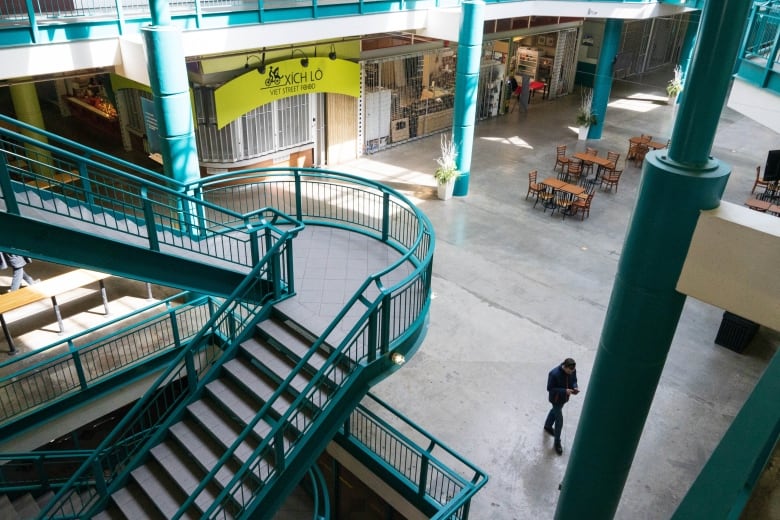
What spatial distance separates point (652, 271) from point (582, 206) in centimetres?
1293

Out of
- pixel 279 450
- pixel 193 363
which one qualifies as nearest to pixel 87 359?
pixel 193 363

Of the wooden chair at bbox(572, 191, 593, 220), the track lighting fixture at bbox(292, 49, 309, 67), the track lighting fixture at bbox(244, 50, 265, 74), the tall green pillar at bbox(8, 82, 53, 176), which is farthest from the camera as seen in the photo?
the track lighting fixture at bbox(292, 49, 309, 67)

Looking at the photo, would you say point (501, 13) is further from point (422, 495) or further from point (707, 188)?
point (707, 188)

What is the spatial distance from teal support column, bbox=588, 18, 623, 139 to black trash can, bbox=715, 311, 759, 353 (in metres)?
12.8

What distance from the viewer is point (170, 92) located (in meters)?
10.1

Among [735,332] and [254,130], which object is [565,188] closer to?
[735,332]

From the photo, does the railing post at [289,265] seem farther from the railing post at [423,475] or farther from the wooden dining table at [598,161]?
the wooden dining table at [598,161]

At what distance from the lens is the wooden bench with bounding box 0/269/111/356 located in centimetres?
1030

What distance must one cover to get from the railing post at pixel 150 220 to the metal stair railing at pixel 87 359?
2.60 metres

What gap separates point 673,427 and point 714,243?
6999mm

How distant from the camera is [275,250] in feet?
24.7

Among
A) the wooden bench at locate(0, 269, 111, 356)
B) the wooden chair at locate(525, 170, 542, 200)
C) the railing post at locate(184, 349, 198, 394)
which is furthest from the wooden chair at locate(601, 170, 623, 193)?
the railing post at locate(184, 349, 198, 394)

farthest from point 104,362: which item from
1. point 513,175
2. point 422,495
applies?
point 513,175

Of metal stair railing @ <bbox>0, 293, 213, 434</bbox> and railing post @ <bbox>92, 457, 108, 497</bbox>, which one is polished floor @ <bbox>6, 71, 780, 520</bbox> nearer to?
metal stair railing @ <bbox>0, 293, 213, 434</bbox>
